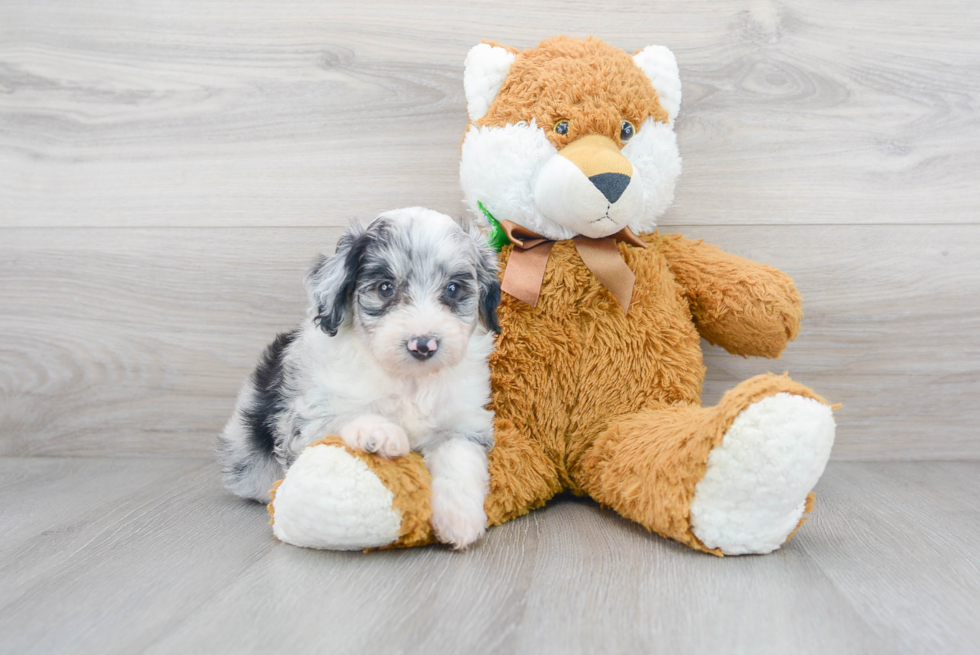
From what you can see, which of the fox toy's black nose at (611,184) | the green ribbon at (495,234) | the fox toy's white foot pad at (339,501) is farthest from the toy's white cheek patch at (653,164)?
the fox toy's white foot pad at (339,501)

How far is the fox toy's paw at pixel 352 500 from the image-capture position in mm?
1346

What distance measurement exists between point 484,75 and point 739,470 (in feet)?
3.73

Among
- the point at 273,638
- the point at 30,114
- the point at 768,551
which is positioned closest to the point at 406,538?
the point at 273,638

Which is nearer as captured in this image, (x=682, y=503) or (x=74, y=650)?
(x=74, y=650)

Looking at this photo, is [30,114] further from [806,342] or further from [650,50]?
[806,342]

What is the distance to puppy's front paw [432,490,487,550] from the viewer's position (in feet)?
4.62

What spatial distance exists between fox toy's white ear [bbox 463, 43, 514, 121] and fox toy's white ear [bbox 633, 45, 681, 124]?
35cm

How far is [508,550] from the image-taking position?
1.45 m

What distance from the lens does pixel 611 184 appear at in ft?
5.26

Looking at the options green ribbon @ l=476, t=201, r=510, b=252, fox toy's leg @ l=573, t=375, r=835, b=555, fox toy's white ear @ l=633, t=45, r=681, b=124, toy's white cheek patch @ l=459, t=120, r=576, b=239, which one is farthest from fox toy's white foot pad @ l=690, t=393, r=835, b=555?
fox toy's white ear @ l=633, t=45, r=681, b=124

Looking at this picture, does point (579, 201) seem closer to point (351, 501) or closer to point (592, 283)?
point (592, 283)

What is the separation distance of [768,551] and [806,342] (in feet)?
3.19

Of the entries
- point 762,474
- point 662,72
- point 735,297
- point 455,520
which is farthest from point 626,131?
point 455,520

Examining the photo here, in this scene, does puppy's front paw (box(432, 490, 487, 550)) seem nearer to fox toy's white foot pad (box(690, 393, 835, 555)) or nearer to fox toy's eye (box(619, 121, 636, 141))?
fox toy's white foot pad (box(690, 393, 835, 555))
